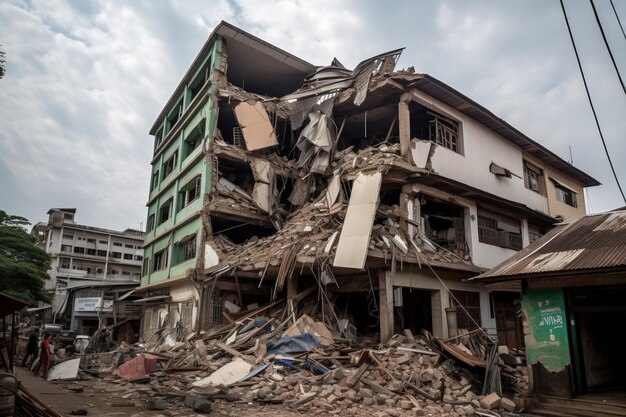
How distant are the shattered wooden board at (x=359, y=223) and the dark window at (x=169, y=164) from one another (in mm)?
14945

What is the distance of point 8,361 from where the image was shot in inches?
291

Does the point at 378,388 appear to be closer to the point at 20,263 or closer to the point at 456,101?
the point at 456,101

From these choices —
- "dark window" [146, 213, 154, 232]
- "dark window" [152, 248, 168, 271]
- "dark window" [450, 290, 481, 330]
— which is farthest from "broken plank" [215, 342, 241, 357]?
"dark window" [146, 213, 154, 232]

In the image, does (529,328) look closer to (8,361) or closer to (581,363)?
(581,363)

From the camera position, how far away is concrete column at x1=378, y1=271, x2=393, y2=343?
1302cm

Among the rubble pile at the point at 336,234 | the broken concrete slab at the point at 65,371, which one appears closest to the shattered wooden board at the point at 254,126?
the rubble pile at the point at 336,234

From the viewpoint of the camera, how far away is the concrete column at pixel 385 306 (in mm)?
13023

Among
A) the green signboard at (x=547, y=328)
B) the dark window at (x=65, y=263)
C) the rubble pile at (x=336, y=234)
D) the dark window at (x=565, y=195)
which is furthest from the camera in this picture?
the dark window at (x=65, y=263)

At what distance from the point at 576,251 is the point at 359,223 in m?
6.01

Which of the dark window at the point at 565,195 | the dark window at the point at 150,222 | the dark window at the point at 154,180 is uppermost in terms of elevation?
the dark window at the point at 154,180

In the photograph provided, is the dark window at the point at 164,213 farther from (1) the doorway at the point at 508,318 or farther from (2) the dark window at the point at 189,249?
(1) the doorway at the point at 508,318

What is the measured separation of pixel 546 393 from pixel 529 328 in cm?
132

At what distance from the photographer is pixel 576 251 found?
9125 millimetres

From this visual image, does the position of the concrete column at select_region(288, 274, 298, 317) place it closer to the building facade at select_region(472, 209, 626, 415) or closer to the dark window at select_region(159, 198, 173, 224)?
the building facade at select_region(472, 209, 626, 415)
